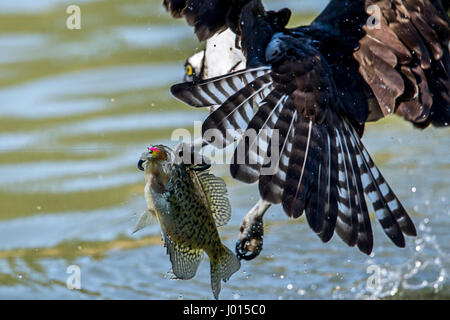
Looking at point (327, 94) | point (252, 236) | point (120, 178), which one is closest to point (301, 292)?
point (252, 236)

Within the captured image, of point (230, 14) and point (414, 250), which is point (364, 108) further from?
point (414, 250)

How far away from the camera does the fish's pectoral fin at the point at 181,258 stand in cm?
375

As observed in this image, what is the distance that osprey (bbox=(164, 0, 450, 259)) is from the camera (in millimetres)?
4105

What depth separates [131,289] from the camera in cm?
528

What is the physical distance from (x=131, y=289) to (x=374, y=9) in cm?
208

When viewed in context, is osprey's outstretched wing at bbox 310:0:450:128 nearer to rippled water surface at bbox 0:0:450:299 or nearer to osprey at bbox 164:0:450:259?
osprey at bbox 164:0:450:259

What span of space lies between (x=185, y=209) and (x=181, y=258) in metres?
0.22

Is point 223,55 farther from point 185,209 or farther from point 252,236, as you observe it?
point 185,209

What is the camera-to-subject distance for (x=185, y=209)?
3705 mm

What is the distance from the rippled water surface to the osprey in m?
0.72

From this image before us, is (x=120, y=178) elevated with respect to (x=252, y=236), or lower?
elevated

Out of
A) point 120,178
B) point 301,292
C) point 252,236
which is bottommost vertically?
point 301,292

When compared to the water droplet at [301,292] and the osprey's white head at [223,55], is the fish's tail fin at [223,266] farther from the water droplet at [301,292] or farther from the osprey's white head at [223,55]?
the osprey's white head at [223,55]

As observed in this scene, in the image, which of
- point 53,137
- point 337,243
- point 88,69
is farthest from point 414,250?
point 88,69
